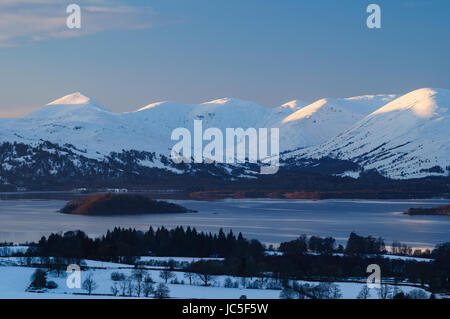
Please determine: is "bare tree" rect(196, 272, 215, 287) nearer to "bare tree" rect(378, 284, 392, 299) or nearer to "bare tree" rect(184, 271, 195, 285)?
"bare tree" rect(184, 271, 195, 285)

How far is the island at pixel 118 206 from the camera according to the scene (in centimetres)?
8194

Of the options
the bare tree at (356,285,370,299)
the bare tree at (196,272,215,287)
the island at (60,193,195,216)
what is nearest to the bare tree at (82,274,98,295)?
the bare tree at (196,272,215,287)

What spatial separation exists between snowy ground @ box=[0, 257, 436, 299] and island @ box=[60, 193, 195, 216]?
4978 centimetres

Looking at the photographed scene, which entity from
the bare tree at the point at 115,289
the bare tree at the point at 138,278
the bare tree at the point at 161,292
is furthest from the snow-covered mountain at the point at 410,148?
the bare tree at the point at 161,292

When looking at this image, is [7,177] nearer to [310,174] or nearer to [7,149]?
[7,149]

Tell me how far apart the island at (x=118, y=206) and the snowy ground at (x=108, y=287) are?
49.8m

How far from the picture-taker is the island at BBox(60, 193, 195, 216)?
81938mm

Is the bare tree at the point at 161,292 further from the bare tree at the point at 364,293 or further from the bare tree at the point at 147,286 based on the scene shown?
the bare tree at the point at 364,293

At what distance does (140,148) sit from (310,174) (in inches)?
1677

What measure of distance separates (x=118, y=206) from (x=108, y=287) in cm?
6049

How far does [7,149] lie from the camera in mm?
147750

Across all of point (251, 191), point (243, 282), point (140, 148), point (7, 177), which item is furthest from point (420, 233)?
→ point (140, 148)
